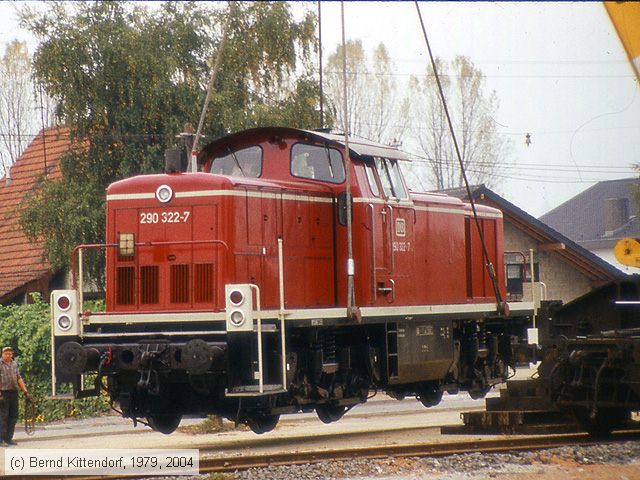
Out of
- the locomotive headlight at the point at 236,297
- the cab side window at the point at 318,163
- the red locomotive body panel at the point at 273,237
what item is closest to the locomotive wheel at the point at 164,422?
the red locomotive body panel at the point at 273,237

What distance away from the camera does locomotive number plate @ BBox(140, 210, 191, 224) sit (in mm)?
12830

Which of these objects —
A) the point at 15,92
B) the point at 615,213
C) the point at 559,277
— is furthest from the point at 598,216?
the point at 15,92

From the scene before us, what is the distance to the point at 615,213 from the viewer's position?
122 feet

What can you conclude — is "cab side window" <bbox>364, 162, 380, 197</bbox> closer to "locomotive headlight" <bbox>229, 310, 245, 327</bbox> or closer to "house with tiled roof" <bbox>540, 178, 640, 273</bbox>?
"locomotive headlight" <bbox>229, 310, 245, 327</bbox>

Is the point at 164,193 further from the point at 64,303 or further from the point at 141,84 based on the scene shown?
the point at 141,84

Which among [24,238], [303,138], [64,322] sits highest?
[303,138]

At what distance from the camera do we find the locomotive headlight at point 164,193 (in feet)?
42.2

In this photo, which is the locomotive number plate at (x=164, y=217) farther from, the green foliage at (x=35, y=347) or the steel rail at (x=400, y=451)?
the green foliage at (x=35, y=347)

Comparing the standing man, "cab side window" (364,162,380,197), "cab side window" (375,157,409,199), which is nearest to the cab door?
"cab side window" (375,157,409,199)

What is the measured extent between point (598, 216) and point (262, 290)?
3017cm

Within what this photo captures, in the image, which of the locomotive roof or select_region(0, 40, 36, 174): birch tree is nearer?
the locomotive roof

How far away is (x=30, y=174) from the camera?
99.6 ft

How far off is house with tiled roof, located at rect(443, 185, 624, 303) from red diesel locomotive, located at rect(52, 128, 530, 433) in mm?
16964

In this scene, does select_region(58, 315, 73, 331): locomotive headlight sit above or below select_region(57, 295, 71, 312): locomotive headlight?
below
